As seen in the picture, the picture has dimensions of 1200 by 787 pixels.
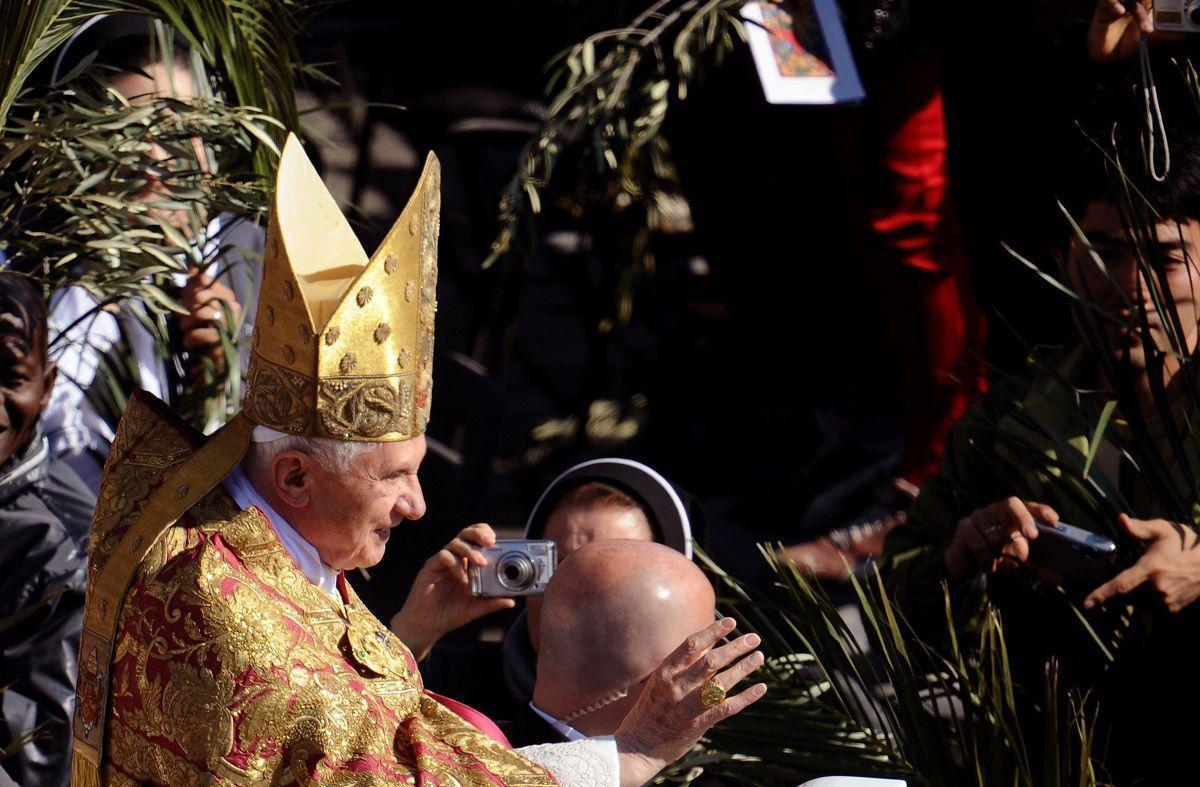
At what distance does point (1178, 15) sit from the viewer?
8.99ft

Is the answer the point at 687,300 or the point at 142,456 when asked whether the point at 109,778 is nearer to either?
the point at 142,456

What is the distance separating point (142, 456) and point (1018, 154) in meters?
2.59

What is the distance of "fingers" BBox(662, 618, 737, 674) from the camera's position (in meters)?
1.96

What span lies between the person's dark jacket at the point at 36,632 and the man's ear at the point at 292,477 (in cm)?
93

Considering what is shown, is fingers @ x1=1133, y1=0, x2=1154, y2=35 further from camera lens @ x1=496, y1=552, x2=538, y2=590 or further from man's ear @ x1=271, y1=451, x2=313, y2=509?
man's ear @ x1=271, y1=451, x2=313, y2=509

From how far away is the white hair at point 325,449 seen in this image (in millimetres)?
1913

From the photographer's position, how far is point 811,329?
4961 millimetres

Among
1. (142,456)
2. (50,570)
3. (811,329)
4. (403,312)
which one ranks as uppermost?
(403,312)

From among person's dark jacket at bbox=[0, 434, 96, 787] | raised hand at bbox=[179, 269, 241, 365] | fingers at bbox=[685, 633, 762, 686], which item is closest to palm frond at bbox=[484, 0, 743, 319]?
raised hand at bbox=[179, 269, 241, 365]

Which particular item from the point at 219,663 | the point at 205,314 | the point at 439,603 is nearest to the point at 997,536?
the point at 439,603

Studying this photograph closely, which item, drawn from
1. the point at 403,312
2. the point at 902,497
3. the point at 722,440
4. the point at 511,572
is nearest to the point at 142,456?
the point at 403,312

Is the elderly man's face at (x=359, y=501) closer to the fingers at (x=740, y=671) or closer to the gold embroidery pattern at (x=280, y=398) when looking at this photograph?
the gold embroidery pattern at (x=280, y=398)

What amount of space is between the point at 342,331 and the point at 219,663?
417 mm

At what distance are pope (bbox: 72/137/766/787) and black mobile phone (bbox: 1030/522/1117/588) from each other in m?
0.67
